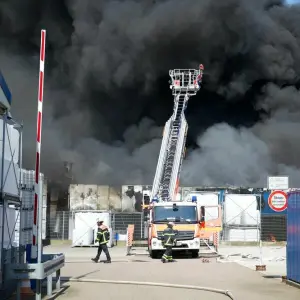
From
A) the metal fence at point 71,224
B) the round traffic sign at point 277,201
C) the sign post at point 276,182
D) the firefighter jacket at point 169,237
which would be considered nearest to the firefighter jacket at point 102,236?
the firefighter jacket at point 169,237

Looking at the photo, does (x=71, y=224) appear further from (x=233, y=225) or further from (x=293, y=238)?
(x=293, y=238)

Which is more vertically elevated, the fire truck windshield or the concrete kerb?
the fire truck windshield

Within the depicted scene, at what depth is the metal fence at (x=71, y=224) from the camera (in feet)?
96.2

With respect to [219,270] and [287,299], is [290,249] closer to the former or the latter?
[287,299]

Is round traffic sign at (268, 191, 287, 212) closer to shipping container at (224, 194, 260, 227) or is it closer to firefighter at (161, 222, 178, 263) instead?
firefighter at (161, 222, 178, 263)

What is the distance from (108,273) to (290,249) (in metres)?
4.52

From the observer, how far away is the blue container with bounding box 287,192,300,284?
9609 millimetres

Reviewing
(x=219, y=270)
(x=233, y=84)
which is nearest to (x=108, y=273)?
(x=219, y=270)

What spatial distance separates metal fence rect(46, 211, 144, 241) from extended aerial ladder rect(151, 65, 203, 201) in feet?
19.1

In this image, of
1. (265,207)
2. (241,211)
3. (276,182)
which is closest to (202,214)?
(276,182)

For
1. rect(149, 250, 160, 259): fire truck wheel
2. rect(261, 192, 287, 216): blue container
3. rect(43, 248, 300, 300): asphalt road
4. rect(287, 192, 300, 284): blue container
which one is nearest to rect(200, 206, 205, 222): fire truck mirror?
rect(149, 250, 160, 259): fire truck wheel

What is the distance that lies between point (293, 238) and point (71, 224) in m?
20.6

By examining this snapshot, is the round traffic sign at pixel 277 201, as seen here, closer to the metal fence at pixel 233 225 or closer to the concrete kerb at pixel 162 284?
the concrete kerb at pixel 162 284

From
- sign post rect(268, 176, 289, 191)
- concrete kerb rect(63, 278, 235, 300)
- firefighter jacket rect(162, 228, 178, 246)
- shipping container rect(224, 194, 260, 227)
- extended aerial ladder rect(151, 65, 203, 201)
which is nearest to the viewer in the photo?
concrete kerb rect(63, 278, 235, 300)
